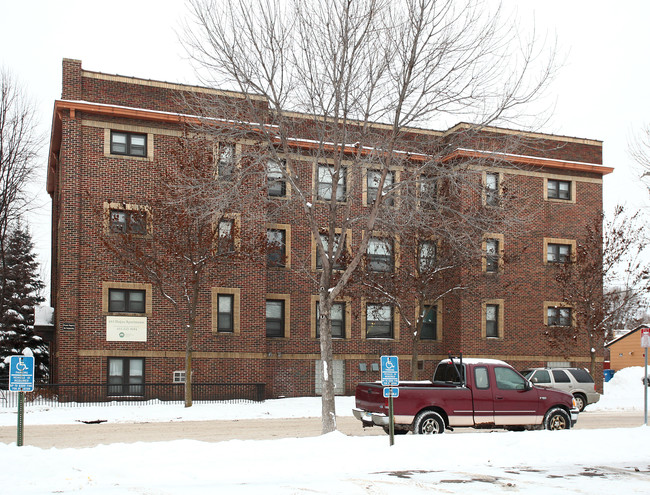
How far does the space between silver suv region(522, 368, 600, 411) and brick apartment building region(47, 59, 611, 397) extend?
5.37 meters

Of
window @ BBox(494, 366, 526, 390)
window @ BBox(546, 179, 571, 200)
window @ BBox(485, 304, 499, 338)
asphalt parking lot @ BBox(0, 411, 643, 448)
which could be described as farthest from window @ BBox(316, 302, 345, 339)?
window @ BBox(494, 366, 526, 390)

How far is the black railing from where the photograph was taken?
2831cm

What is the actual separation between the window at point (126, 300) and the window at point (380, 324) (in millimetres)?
10655

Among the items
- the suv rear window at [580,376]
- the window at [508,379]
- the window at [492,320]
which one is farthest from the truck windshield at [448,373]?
the window at [492,320]

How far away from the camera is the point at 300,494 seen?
9711 millimetres

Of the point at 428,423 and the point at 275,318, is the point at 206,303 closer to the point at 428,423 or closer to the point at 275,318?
the point at 275,318

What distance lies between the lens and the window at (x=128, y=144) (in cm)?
3039

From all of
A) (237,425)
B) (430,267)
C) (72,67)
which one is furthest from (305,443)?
(72,67)

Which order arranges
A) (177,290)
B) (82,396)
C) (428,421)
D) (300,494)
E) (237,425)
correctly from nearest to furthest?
(300,494) < (428,421) < (237,425) < (82,396) < (177,290)

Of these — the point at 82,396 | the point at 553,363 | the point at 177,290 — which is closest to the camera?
the point at 82,396

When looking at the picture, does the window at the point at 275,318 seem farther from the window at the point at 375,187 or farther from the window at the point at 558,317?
the window at the point at 558,317

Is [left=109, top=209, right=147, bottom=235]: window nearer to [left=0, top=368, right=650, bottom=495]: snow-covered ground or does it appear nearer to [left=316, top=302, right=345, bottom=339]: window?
[left=316, top=302, right=345, bottom=339]: window

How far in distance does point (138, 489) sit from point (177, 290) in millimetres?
21055

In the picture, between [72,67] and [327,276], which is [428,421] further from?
[72,67]
